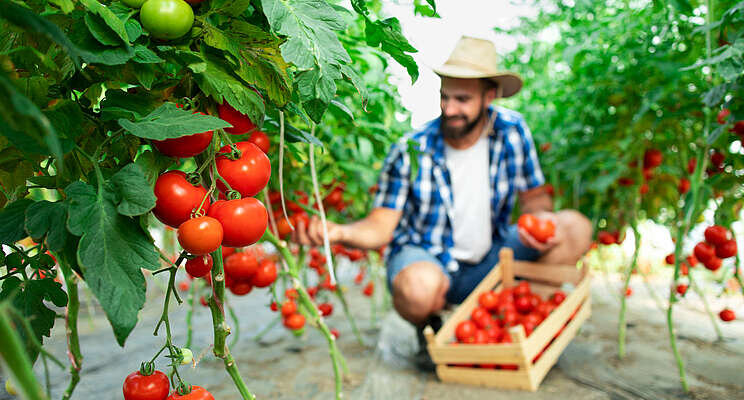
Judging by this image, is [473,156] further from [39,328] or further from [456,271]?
[39,328]

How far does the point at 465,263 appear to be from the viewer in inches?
89.7

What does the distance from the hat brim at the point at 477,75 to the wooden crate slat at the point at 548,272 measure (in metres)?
0.85

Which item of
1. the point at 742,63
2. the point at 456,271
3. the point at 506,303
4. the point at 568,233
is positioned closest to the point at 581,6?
the point at 742,63

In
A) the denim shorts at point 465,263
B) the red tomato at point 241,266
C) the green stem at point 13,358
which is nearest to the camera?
the green stem at point 13,358

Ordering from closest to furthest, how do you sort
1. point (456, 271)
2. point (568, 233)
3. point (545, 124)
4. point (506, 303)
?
point (506, 303) → point (568, 233) → point (456, 271) → point (545, 124)

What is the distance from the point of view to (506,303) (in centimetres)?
182

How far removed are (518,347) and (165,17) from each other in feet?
4.41

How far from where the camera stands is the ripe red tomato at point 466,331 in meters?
1.65

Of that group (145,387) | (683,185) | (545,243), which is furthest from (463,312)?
(145,387)

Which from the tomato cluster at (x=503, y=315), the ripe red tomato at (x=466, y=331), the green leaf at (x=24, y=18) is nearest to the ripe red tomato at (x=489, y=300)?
the tomato cluster at (x=503, y=315)

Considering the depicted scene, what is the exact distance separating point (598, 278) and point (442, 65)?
286 centimetres

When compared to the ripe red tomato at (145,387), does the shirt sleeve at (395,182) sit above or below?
below

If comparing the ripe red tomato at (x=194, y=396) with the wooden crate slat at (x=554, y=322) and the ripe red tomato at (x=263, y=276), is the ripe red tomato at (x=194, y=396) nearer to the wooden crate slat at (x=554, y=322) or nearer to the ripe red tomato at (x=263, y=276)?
the ripe red tomato at (x=263, y=276)

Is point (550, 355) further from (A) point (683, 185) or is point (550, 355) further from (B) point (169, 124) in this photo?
(B) point (169, 124)
